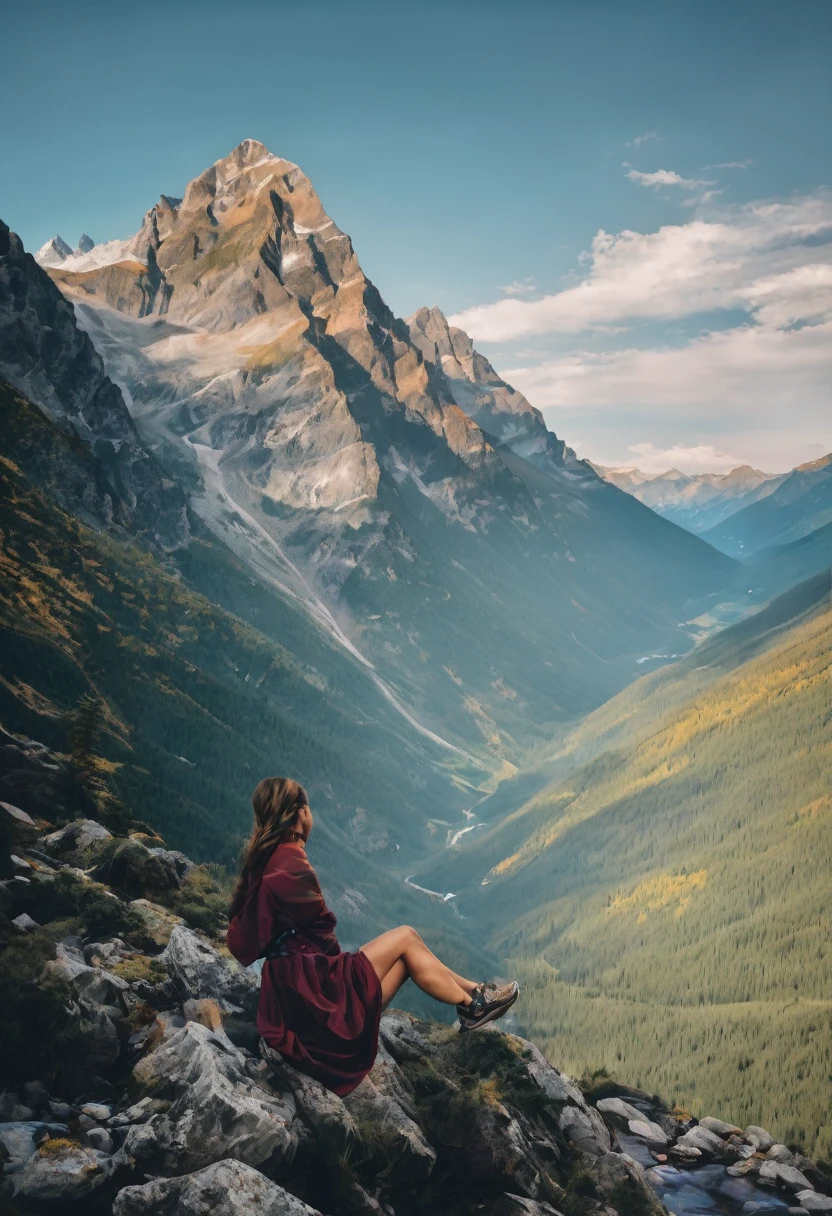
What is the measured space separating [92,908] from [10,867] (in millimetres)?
2619

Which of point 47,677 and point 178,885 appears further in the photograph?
point 47,677

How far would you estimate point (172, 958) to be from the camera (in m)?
22.7

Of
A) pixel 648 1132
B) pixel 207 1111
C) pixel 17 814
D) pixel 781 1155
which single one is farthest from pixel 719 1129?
pixel 207 1111

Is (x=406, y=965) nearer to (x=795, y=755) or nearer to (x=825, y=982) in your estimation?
(x=825, y=982)

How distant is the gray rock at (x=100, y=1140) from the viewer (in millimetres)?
16531

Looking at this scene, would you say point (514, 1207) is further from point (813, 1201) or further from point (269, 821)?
point (813, 1201)

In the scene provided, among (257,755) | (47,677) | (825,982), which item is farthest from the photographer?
(257,755)

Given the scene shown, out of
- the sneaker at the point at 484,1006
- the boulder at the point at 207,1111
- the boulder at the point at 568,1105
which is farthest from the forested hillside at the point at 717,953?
the boulder at the point at 207,1111

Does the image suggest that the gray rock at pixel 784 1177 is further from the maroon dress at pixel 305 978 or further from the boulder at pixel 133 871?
the maroon dress at pixel 305 978

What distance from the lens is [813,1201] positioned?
42.9 m

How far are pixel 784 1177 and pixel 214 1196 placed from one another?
4259cm

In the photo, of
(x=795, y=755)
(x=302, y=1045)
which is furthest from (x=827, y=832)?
(x=302, y=1045)

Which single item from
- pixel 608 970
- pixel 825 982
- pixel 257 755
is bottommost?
pixel 608 970

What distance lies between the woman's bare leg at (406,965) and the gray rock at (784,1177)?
1523 inches
